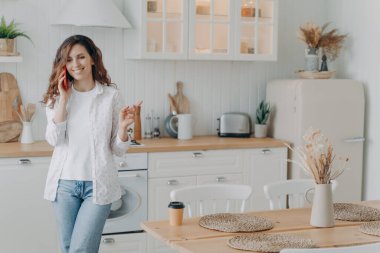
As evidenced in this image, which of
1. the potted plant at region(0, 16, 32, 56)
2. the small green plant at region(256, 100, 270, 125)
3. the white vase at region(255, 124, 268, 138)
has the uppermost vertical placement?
the potted plant at region(0, 16, 32, 56)

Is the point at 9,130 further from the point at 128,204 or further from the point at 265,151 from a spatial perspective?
the point at 265,151

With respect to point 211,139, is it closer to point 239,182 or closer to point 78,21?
point 239,182

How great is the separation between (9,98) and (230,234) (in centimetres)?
251

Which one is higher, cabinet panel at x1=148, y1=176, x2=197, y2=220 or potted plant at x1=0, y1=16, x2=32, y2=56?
potted plant at x1=0, y1=16, x2=32, y2=56

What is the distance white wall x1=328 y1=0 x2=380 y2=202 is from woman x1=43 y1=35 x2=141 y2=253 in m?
2.61

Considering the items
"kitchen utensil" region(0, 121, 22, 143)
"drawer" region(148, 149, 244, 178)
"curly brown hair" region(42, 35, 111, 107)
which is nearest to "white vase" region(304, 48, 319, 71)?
"drawer" region(148, 149, 244, 178)

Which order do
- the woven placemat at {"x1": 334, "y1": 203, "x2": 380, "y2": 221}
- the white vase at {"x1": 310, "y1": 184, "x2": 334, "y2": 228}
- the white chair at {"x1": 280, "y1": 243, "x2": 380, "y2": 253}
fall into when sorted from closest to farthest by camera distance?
the white chair at {"x1": 280, "y1": 243, "x2": 380, "y2": 253}
the white vase at {"x1": 310, "y1": 184, "x2": 334, "y2": 228}
the woven placemat at {"x1": 334, "y1": 203, "x2": 380, "y2": 221}

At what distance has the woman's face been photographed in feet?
10.9

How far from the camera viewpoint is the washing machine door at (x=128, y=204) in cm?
464

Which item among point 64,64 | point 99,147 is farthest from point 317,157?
point 64,64

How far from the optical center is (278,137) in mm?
5324

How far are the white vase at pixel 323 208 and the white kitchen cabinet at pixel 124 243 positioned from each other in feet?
6.46

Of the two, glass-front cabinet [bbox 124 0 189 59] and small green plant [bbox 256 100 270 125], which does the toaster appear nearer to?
small green plant [bbox 256 100 270 125]

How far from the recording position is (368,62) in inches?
211
